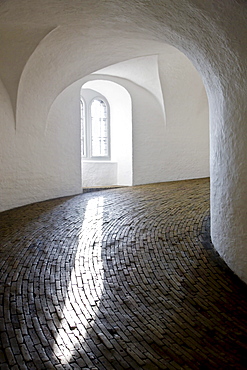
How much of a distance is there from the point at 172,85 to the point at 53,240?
8.04m

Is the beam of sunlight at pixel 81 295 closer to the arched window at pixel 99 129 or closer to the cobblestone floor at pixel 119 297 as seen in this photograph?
the cobblestone floor at pixel 119 297

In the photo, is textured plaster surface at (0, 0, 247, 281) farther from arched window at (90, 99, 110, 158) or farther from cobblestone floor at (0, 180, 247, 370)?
arched window at (90, 99, 110, 158)

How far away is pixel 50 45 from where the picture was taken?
23.7 feet

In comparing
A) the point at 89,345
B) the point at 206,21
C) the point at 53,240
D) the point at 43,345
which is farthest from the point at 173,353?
the point at 206,21

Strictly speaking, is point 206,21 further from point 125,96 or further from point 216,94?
point 125,96

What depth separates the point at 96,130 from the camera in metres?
13.6

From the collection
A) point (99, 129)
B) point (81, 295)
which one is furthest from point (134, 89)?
point (81, 295)

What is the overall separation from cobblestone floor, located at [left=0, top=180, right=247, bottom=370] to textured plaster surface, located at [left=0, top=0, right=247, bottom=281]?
0.64m

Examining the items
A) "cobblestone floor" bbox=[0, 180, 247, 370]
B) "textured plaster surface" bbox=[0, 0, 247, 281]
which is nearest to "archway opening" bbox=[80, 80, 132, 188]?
"textured plaster surface" bbox=[0, 0, 247, 281]

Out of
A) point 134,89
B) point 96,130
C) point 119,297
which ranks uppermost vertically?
point 134,89

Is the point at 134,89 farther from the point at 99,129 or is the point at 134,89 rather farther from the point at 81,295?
the point at 81,295

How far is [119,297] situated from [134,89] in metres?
9.55

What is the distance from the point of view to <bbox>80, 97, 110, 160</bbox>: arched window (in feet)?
44.0

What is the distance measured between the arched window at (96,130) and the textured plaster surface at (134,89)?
1680mm
